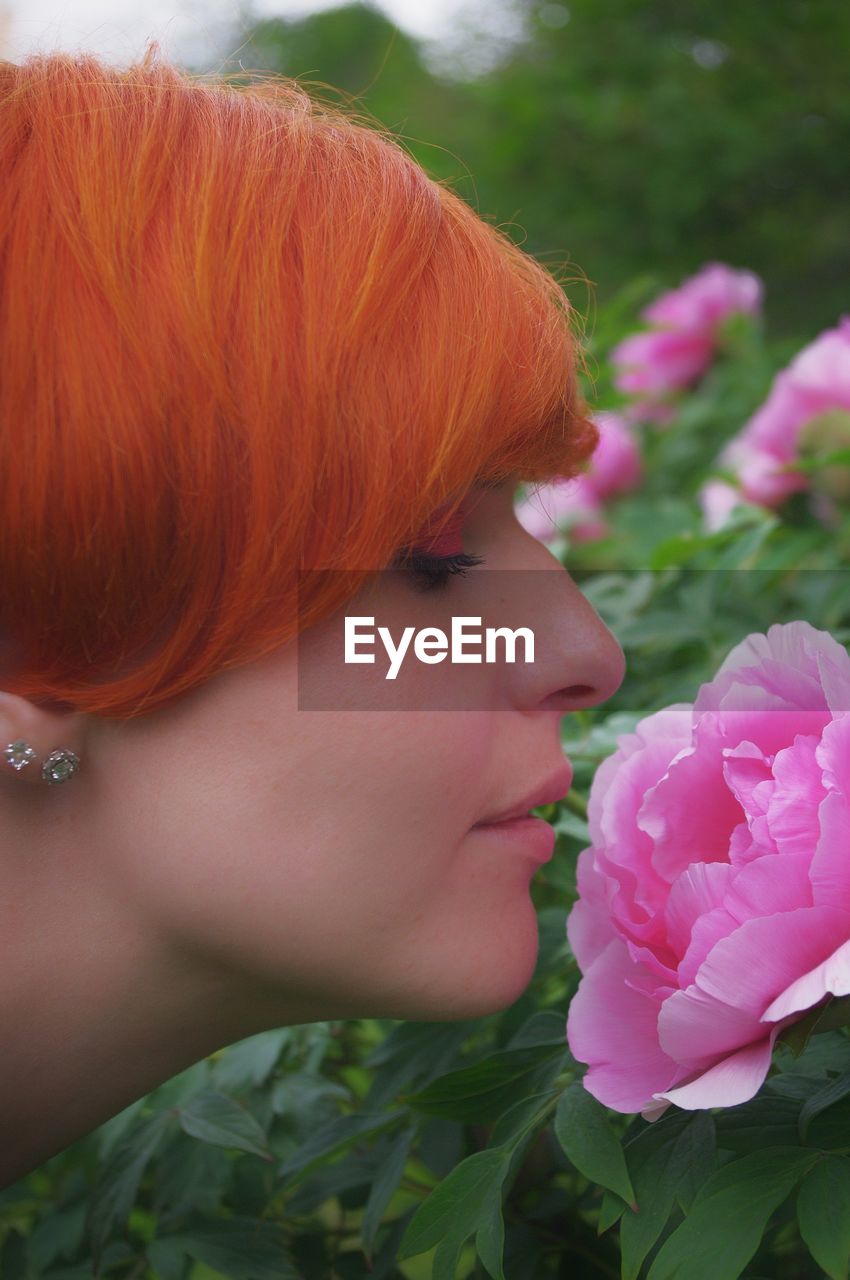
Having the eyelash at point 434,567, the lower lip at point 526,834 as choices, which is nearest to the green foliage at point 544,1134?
the lower lip at point 526,834

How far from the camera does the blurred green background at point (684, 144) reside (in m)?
5.57

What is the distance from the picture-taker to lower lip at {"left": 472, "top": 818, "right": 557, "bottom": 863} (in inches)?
31.5

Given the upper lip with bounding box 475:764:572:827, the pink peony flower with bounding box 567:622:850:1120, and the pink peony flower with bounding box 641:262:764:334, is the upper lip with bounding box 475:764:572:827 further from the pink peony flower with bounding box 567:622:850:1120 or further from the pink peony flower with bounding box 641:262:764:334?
the pink peony flower with bounding box 641:262:764:334

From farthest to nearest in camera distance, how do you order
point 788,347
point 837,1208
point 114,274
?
point 788,347
point 114,274
point 837,1208

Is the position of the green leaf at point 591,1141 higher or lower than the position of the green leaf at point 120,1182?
higher

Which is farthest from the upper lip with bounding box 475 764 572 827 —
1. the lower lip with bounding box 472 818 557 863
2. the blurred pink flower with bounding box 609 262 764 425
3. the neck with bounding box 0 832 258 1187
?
the blurred pink flower with bounding box 609 262 764 425

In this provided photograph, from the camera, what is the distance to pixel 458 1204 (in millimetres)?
681

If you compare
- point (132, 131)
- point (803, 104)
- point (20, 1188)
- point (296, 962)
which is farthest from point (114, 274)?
point (803, 104)

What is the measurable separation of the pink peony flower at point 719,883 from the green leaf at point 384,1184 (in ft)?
0.68

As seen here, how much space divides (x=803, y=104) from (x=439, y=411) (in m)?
5.69

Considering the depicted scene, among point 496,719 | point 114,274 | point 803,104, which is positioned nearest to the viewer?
point 114,274

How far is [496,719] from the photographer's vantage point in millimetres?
789

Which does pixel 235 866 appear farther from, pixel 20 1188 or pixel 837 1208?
pixel 20 1188

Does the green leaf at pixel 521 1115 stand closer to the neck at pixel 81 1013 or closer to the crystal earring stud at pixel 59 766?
the neck at pixel 81 1013
